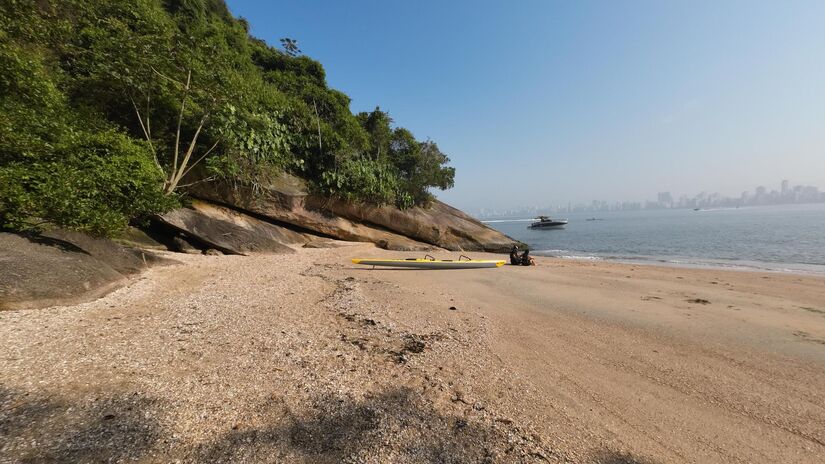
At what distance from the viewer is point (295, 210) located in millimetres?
19125

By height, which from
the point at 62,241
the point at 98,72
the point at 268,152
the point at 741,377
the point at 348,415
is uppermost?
the point at 98,72

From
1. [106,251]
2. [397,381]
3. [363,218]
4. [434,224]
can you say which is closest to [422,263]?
[397,381]

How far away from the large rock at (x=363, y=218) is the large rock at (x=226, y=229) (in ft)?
3.56

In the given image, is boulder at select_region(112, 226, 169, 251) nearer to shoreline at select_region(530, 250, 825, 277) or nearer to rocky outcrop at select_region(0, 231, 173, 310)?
rocky outcrop at select_region(0, 231, 173, 310)

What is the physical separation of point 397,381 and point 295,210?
1685 centimetres

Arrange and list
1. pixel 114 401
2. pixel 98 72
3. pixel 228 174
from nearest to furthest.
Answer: pixel 114 401 < pixel 98 72 < pixel 228 174

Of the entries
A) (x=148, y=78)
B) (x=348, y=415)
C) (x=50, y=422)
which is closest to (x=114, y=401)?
(x=50, y=422)

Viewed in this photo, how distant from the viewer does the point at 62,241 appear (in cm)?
723

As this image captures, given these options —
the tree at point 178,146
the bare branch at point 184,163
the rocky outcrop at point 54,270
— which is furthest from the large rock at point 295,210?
the rocky outcrop at point 54,270

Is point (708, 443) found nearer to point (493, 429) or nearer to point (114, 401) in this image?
Result: point (493, 429)

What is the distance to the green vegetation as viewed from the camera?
766 cm

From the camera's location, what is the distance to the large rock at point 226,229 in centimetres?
1383

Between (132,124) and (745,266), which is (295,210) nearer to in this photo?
(132,124)

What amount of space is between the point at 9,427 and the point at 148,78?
15.2 m
